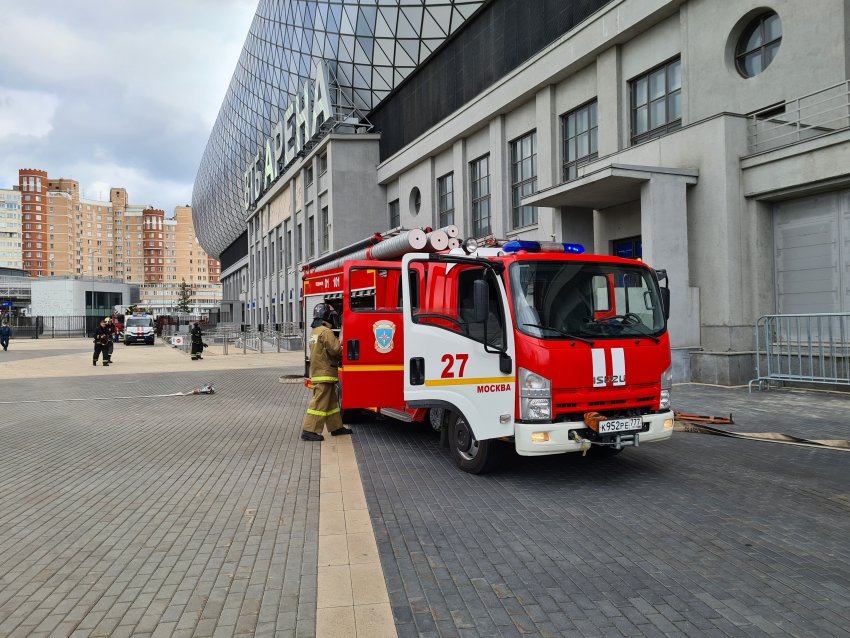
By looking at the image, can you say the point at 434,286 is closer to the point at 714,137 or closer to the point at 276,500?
the point at 276,500

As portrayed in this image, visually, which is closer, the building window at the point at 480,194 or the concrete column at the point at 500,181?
the concrete column at the point at 500,181

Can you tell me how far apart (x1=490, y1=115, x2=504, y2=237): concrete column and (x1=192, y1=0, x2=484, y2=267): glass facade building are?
7770mm

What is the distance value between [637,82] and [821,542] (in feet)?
52.8

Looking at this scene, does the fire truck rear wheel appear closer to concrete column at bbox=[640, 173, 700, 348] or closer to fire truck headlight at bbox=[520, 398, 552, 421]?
fire truck headlight at bbox=[520, 398, 552, 421]

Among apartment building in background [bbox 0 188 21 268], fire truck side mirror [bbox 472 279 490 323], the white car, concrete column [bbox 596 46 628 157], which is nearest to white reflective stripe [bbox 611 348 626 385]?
fire truck side mirror [bbox 472 279 490 323]

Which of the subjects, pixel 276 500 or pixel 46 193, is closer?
pixel 276 500

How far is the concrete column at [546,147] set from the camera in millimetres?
20219

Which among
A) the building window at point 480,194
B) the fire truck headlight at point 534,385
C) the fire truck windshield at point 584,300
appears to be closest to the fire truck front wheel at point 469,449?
the fire truck headlight at point 534,385

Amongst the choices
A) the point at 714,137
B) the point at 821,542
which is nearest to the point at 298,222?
the point at 714,137

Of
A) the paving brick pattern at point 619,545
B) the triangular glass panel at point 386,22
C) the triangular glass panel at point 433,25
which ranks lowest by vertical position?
the paving brick pattern at point 619,545

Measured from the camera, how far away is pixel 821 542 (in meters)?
4.26

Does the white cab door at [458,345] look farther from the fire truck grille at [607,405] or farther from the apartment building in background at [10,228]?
the apartment building in background at [10,228]

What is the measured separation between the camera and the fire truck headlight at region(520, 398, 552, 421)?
552 centimetres

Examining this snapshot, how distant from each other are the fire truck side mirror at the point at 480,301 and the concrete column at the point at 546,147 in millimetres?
14620
